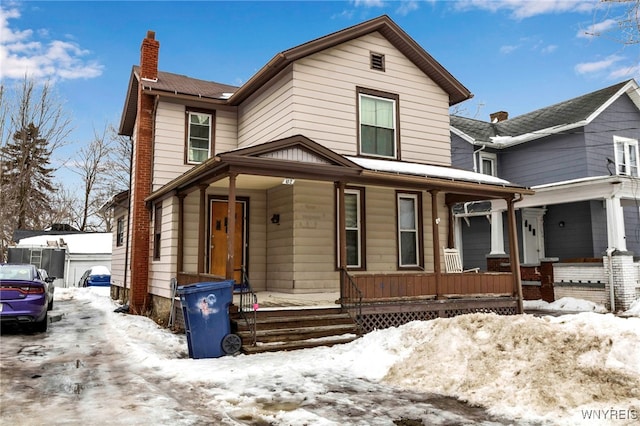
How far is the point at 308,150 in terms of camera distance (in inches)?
390

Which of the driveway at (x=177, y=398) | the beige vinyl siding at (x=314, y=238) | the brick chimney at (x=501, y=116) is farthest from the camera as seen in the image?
the brick chimney at (x=501, y=116)

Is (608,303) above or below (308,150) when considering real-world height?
below

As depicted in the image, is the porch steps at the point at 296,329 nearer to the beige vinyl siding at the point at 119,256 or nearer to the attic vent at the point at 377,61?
the attic vent at the point at 377,61

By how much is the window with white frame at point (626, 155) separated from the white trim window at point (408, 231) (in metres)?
10.9

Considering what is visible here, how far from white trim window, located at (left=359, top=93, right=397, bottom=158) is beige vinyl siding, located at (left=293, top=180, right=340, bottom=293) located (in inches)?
73.9

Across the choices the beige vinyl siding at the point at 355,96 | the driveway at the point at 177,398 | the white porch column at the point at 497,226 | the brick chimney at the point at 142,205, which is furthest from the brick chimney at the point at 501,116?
the driveway at the point at 177,398

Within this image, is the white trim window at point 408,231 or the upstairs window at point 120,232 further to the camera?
the upstairs window at point 120,232

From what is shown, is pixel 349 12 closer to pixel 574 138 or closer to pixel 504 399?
pixel 574 138

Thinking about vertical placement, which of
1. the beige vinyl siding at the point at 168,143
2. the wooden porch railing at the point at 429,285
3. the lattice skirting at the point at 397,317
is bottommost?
the lattice skirting at the point at 397,317

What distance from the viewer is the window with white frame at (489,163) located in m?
20.9

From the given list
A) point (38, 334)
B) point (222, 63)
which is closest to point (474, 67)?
point (222, 63)

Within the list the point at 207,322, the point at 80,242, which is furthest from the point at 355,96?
Result: the point at 80,242

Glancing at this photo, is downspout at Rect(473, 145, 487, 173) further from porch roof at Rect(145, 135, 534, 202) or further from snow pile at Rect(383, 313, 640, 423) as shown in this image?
snow pile at Rect(383, 313, 640, 423)

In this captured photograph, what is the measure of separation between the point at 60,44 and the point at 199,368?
29.5 metres
